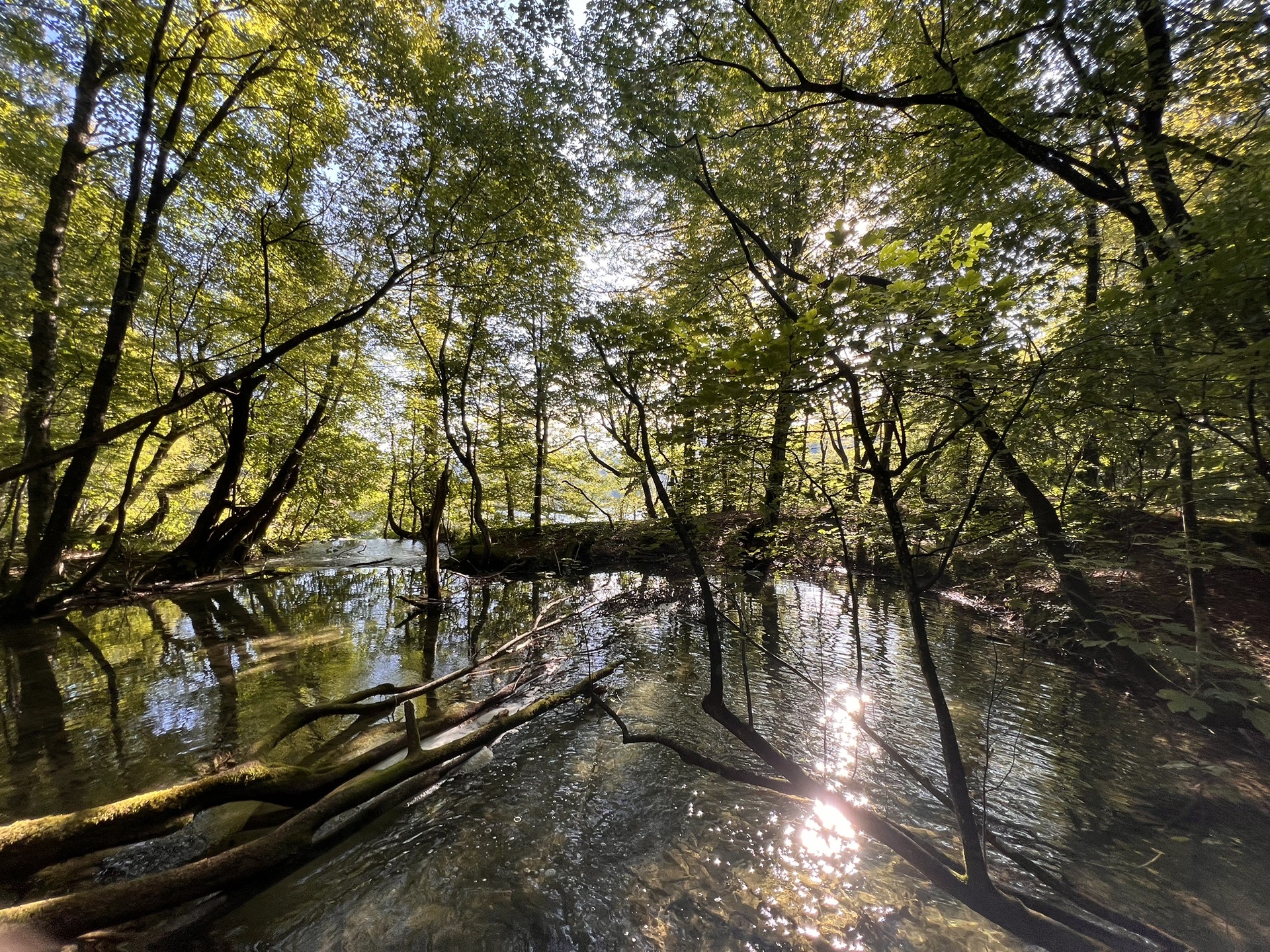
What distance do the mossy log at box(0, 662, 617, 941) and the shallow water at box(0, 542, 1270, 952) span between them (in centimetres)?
35

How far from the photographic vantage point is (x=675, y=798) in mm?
4000

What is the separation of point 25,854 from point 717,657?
420 cm

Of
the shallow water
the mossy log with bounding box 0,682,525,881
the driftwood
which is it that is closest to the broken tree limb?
the driftwood

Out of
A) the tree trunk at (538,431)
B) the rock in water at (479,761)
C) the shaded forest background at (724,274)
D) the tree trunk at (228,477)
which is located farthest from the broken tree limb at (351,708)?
the tree trunk at (228,477)

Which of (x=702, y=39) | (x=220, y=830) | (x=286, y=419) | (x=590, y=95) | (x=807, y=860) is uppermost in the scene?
(x=590, y=95)

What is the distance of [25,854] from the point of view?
2.38 metres

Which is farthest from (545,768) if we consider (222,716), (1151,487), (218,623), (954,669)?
(218,623)

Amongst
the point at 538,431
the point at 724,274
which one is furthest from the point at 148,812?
the point at 538,431

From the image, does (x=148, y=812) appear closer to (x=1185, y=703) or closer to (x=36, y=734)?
(x=36, y=734)

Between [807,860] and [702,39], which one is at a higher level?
[702,39]

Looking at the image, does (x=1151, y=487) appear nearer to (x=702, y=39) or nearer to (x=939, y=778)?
(x=939, y=778)

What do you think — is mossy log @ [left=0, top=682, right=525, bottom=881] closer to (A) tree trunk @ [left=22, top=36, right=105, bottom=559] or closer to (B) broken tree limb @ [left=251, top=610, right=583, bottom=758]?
(B) broken tree limb @ [left=251, top=610, right=583, bottom=758]

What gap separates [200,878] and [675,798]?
3.25m

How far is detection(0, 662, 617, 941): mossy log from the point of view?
2010mm
